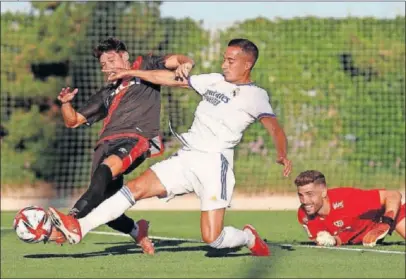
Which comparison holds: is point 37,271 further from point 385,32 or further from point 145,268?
point 385,32

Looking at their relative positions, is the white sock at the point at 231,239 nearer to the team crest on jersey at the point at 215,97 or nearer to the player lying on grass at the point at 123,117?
the player lying on grass at the point at 123,117

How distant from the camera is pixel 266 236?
1341 centimetres

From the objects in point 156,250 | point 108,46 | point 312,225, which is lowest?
point 156,250

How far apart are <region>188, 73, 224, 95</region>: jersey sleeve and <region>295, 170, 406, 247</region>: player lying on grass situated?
1.26 m

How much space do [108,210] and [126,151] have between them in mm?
767

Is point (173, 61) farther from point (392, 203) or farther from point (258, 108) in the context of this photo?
point (392, 203)

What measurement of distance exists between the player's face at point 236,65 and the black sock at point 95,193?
125cm

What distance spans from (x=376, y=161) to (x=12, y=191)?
239 inches

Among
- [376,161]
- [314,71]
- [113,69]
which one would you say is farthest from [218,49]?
[113,69]

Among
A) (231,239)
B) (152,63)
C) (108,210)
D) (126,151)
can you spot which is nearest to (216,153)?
(231,239)

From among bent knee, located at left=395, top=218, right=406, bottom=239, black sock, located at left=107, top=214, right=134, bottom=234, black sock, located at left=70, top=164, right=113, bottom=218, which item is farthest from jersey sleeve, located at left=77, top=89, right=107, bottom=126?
bent knee, located at left=395, top=218, right=406, bottom=239

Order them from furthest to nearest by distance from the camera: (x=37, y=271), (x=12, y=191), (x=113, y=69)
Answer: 1. (x=12, y=191)
2. (x=113, y=69)
3. (x=37, y=271)

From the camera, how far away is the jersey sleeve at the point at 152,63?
10750 mm

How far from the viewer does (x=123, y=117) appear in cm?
1058
